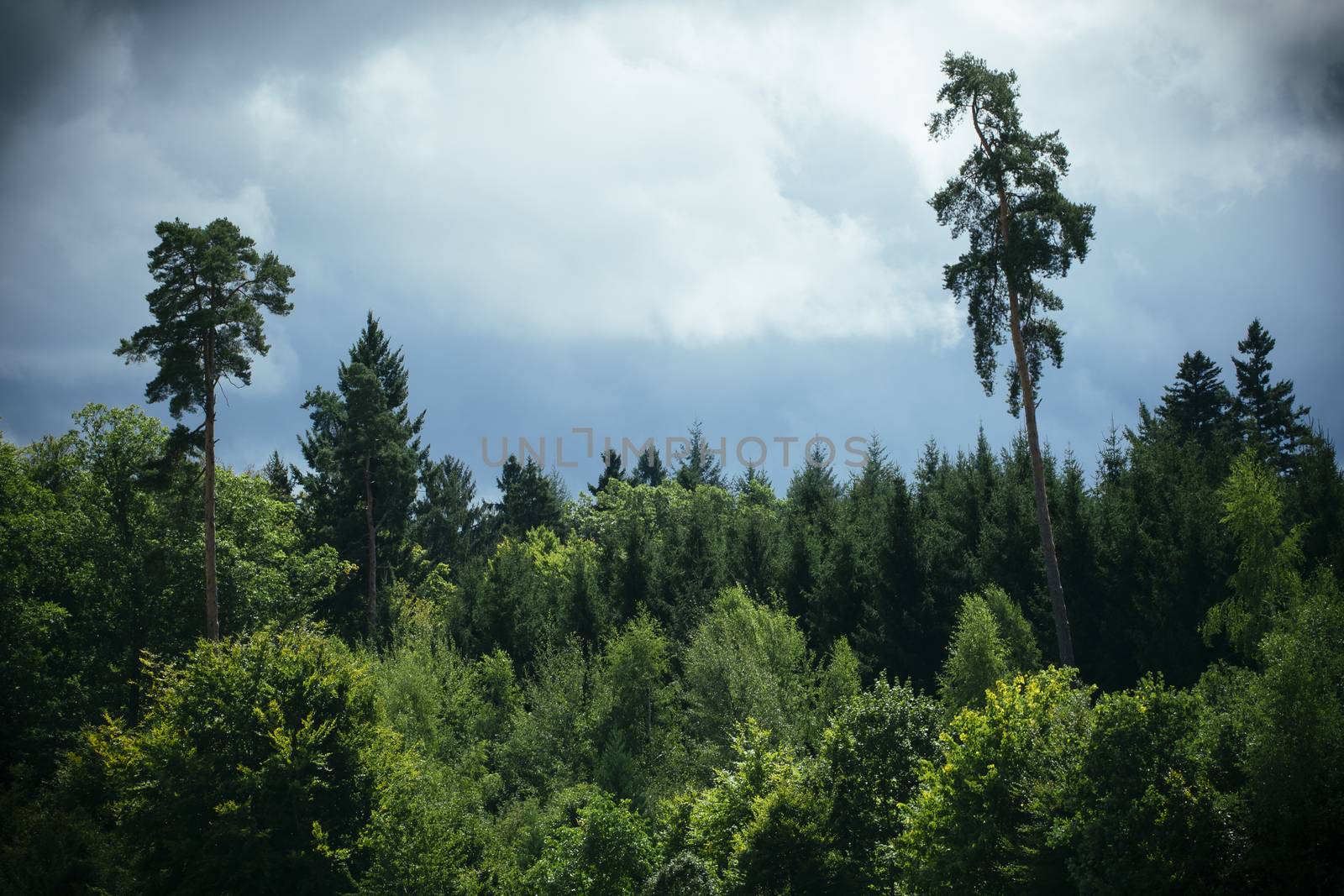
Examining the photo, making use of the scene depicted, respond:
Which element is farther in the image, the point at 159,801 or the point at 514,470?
the point at 514,470

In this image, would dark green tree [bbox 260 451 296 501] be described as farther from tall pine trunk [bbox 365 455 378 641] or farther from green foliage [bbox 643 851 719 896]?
green foliage [bbox 643 851 719 896]

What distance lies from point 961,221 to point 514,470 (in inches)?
3256

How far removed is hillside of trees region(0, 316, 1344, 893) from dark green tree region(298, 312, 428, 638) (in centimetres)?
30

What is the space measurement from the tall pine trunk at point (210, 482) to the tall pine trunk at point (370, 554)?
23.5 metres

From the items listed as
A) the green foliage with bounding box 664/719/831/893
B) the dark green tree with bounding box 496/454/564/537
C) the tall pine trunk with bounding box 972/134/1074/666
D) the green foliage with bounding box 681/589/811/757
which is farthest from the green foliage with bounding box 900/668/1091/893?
the dark green tree with bounding box 496/454/564/537

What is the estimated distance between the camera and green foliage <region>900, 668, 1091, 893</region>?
19.5 m

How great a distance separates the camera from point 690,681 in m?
41.9

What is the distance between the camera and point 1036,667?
34156mm

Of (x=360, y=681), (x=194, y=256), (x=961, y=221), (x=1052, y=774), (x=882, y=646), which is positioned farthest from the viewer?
(x=882, y=646)

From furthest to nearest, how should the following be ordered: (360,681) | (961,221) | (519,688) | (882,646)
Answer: (519,688)
(882,646)
(961,221)
(360,681)

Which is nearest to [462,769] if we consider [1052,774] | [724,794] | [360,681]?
[360,681]

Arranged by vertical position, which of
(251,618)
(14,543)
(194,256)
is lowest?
(251,618)

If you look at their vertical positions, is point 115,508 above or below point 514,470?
below

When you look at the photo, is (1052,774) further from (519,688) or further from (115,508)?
(115,508)
